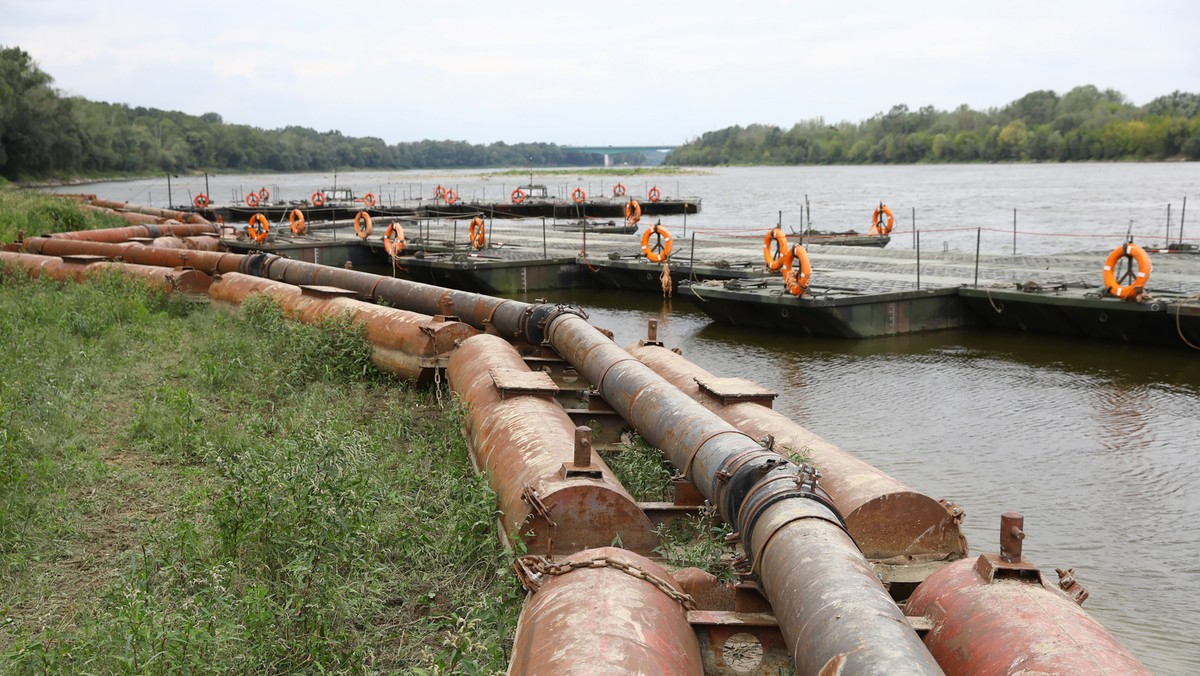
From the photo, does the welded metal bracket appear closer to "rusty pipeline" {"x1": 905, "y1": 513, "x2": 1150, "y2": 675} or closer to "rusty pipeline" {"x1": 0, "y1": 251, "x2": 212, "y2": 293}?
"rusty pipeline" {"x1": 905, "y1": 513, "x2": 1150, "y2": 675}

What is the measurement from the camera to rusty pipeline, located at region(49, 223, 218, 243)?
82.4ft

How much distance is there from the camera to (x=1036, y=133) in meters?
143

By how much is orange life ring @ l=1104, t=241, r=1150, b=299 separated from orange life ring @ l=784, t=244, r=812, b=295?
5.40 meters

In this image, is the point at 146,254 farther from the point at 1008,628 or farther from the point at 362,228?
the point at 1008,628

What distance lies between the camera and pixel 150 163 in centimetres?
13838

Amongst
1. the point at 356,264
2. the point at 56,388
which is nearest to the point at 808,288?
the point at 56,388

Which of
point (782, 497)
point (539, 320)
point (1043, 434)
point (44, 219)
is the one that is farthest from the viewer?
point (44, 219)

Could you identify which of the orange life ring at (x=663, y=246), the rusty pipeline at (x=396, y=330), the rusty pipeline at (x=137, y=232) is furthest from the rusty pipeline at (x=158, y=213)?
the rusty pipeline at (x=396, y=330)

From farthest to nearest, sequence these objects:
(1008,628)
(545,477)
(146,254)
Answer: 1. (146,254)
2. (545,477)
3. (1008,628)

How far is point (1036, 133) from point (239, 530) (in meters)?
154

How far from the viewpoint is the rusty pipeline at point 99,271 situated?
1805 cm

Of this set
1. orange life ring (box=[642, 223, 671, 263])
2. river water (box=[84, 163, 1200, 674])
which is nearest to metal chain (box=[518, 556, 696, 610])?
river water (box=[84, 163, 1200, 674])

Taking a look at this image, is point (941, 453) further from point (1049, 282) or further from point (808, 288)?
point (1049, 282)

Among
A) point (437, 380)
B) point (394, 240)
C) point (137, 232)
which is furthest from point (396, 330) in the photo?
point (137, 232)
